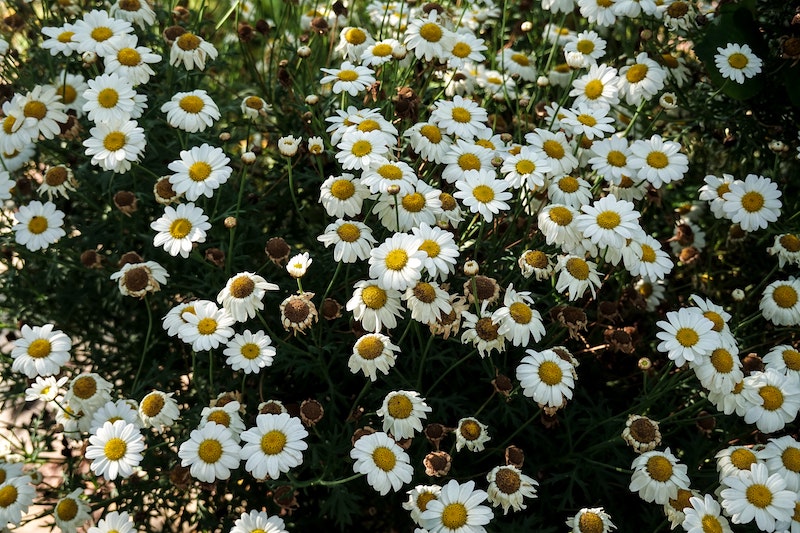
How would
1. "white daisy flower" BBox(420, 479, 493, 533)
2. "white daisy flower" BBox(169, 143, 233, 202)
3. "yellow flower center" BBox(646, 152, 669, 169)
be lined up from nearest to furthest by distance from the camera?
"white daisy flower" BBox(420, 479, 493, 533) → "white daisy flower" BBox(169, 143, 233, 202) → "yellow flower center" BBox(646, 152, 669, 169)

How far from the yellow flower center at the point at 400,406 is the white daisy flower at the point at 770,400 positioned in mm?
1103

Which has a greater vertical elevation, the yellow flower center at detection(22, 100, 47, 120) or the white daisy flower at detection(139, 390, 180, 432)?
the yellow flower center at detection(22, 100, 47, 120)

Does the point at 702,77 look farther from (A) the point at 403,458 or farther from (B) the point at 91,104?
(B) the point at 91,104

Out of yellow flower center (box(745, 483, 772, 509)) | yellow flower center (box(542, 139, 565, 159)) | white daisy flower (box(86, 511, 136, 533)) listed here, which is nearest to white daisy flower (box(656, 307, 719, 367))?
yellow flower center (box(745, 483, 772, 509))

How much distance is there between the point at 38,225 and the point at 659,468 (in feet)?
7.94

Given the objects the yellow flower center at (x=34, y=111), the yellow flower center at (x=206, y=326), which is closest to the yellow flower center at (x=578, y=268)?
the yellow flower center at (x=206, y=326)

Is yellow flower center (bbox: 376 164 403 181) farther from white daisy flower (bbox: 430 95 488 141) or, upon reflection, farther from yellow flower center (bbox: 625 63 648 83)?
yellow flower center (bbox: 625 63 648 83)

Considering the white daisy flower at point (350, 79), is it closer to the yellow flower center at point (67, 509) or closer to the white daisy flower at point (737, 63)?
the white daisy flower at point (737, 63)

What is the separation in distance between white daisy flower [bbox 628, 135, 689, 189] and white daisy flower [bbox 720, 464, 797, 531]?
1.12 m

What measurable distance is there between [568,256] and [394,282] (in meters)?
0.68

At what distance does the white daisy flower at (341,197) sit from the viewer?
2793mm

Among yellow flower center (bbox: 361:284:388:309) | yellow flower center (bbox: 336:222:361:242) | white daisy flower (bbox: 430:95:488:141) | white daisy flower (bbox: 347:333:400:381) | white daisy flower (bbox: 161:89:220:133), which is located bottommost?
white daisy flower (bbox: 347:333:400:381)

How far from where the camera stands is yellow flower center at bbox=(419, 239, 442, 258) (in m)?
2.54

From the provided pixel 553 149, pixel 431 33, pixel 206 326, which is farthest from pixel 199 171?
pixel 553 149
